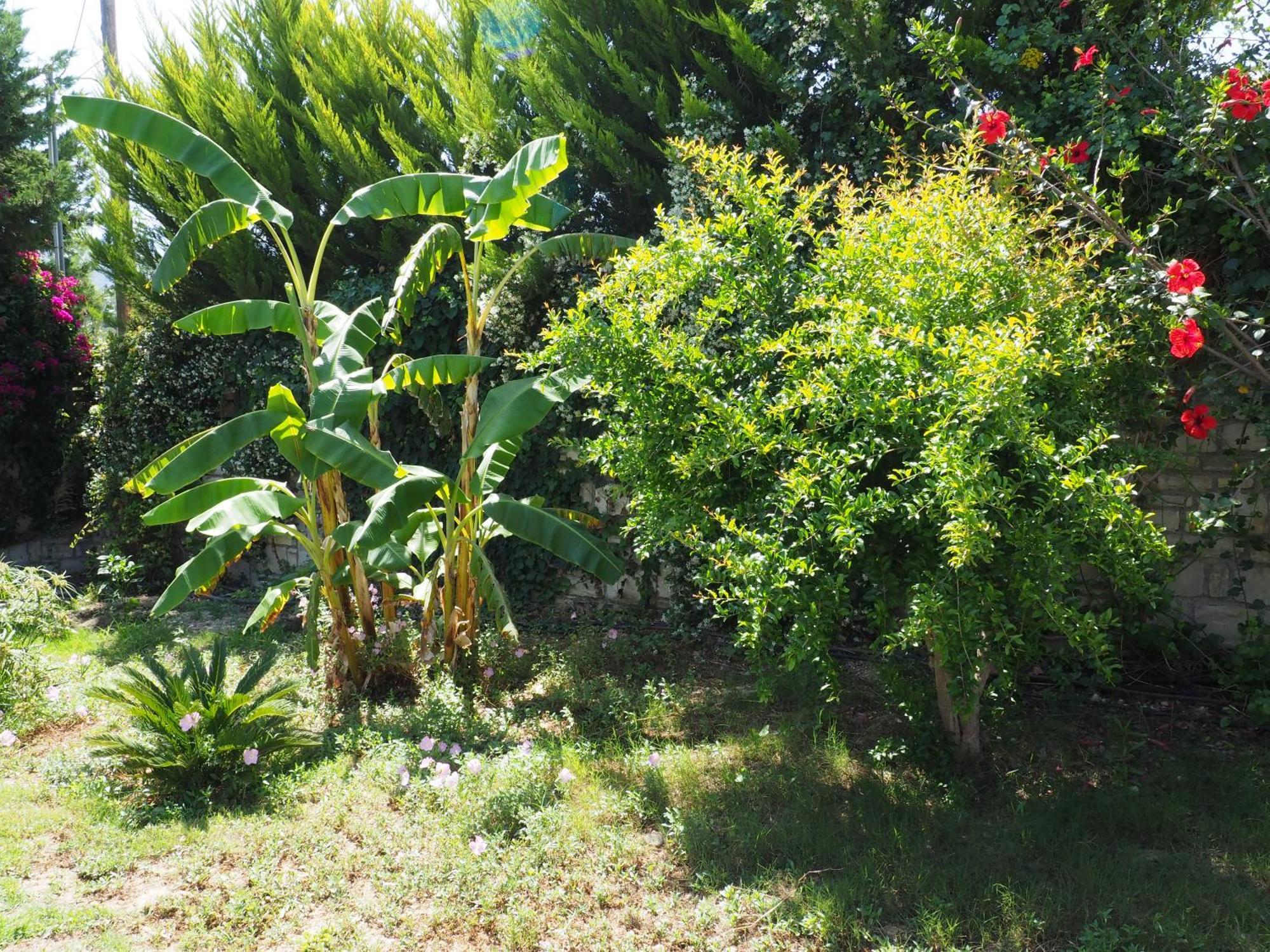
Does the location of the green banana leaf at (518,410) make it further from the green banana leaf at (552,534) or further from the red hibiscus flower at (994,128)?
the red hibiscus flower at (994,128)

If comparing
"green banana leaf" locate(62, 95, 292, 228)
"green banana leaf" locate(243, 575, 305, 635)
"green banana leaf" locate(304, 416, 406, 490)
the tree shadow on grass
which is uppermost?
"green banana leaf" locate(62, 95, 292, 228)

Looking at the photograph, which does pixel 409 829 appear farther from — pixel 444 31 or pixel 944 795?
pixel 444 31

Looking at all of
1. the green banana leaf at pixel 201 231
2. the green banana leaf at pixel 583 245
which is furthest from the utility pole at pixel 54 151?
the green banana leaf at pixel 583 245

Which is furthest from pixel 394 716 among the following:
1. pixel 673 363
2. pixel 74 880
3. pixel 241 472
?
pixel 241 472

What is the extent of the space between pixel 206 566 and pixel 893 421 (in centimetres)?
397

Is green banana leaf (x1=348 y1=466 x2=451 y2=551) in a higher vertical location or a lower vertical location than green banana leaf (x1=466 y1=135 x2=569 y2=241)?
lower

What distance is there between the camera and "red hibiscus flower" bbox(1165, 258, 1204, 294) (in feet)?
12.6

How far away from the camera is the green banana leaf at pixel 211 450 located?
5.02m

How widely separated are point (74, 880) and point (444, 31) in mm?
7380

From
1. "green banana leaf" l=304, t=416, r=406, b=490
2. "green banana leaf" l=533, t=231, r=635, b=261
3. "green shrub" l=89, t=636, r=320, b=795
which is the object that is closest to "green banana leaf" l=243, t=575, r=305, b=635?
"green shrub" l=89, t=636, r=320, b=795

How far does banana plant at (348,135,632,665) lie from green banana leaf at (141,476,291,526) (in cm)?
67

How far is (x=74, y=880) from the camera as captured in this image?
3.68 m

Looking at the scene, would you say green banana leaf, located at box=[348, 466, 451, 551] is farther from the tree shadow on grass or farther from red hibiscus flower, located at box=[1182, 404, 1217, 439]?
red hibiscus flower, located at box=[1182, 404, 1217, 439]

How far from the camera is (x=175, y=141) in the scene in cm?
520
